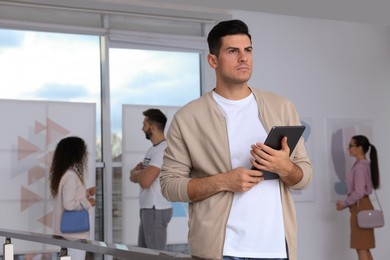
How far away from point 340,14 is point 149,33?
2.18 metres

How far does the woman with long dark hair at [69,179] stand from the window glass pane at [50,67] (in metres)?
1.50

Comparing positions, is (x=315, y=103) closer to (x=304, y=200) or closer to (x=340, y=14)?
(x=304, y=200)

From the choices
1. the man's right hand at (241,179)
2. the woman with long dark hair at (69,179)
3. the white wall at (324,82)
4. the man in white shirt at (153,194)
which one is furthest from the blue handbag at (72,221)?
the man's right hand at (241,179)

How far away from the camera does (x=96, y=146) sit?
24.2ft

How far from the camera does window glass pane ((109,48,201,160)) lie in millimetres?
7504

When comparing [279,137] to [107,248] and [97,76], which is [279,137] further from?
[97,76]

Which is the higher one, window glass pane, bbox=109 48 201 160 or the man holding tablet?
window glass pane, bbox=109 48 201 160

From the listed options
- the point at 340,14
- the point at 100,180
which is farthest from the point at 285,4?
the point at 100,180

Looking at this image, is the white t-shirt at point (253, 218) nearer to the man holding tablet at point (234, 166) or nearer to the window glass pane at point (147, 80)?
the man holding tablet at point (234, 166)

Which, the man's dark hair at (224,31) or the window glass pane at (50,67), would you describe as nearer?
the man's dark hair at (224,31)

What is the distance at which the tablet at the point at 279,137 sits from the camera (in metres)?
2.24

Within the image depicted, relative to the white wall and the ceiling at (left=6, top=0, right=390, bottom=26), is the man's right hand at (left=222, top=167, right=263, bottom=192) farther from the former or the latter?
the white wall

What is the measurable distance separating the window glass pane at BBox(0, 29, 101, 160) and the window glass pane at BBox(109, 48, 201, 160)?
190mm

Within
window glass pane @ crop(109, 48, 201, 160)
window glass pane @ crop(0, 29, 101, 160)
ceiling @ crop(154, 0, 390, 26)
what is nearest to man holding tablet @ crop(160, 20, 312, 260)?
ceiling @ crop(154, 0, 390, 26)
